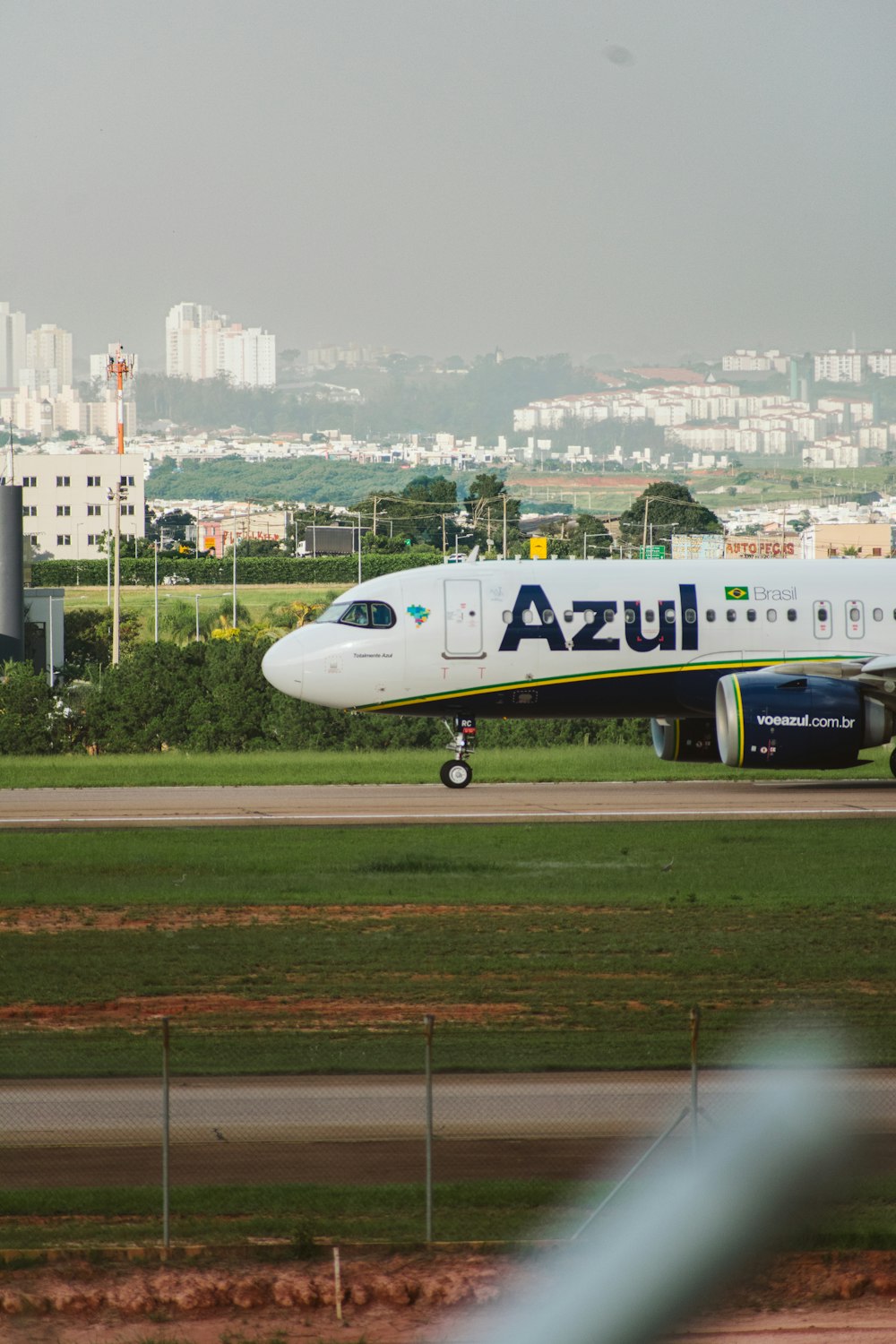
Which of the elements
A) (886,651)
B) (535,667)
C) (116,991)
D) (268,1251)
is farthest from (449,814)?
(268,1251)

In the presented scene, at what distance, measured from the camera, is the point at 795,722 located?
34.6 meters

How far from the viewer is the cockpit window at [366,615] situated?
119 ft

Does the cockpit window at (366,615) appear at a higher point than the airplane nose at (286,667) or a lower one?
higher

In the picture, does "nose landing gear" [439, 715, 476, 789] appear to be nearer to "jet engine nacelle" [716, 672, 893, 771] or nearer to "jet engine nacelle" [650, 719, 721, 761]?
"jet engine nacelle" [650, 719, 721, 761]

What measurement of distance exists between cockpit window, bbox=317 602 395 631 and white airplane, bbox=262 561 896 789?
27mm

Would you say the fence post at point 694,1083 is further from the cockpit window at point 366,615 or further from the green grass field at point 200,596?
the green grass field at point 200,596

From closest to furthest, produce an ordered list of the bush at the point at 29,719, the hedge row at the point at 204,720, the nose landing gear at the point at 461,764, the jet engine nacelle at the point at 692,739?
1. the nose landing gear at the point at 461,764
2. the jet engine nacelle at the point at 692,739
3. the bush at the point at 29,719
4. the hedge row at the point at 204,720

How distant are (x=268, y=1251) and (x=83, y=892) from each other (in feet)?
46.5

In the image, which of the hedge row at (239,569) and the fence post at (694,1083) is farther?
the hedge row at (239,569)

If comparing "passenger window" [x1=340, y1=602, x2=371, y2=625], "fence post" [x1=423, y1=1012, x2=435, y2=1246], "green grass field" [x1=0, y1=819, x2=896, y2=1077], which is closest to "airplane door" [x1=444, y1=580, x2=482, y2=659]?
"passenger window" [x1=340, y1=602, x2=371, y2=625]

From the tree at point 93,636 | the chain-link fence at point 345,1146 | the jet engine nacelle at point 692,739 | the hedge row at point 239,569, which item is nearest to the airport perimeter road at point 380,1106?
the chain-link fence at point 345,1146

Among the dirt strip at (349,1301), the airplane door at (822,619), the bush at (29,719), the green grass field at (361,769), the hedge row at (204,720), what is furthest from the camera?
the hedge row at (204,720)

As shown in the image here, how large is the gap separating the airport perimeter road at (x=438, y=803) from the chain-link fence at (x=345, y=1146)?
665 inches

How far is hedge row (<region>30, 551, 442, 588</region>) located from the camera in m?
162
